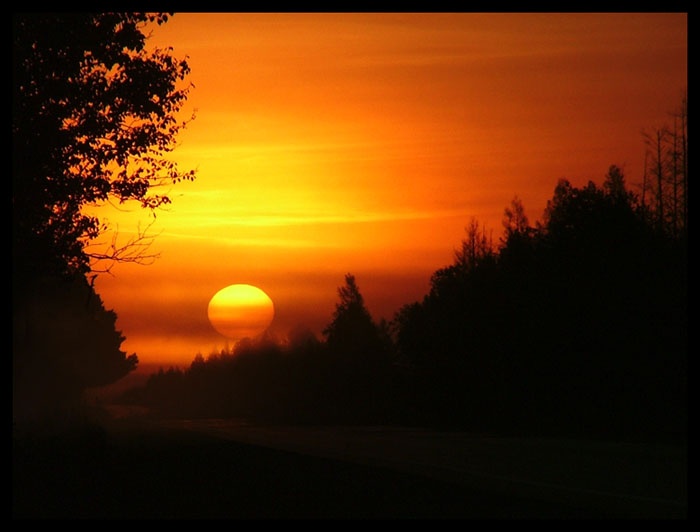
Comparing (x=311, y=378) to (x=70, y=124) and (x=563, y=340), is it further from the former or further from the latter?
(x=70, y=124)

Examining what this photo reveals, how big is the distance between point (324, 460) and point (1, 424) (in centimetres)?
654

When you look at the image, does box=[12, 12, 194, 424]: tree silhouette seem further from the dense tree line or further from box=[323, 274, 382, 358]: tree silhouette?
Answer: box=[323, 274, 382, 358]: tree silhouette

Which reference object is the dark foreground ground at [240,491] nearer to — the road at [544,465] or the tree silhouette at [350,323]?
the road at [544,465]

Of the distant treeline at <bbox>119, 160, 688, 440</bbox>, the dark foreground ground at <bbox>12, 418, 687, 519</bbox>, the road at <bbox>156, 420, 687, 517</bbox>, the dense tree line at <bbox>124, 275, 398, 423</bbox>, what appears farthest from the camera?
the dense tree line at <bbox>124, 275, 398, 423</bbox>

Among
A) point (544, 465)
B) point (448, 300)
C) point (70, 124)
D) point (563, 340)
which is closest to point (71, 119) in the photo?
point (70, 124)

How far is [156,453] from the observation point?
26250mm

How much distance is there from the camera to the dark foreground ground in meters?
13.6

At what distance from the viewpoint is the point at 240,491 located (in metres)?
16.5

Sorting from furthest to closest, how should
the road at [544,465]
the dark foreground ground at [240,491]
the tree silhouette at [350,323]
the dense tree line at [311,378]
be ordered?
the tree silhouette at [350,323]
the dense tree line at [311,378]
the road at [544,465]
the dark foreground ground at [240,491]

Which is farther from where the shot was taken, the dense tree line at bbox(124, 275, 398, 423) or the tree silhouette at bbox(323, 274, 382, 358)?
the tree silhouette at bbox(323, 274, 382, 358)

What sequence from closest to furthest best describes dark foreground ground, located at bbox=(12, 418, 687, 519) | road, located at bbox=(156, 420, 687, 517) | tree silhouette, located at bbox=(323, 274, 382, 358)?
dark foreground ground, located at bbox=(12, 418, 687, 519) → road, located at bbox=(156, 420, 687, 517) → tree silhouette, located at bbox=(323, 274, 382, 358)

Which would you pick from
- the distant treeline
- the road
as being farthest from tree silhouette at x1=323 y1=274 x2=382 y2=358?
the road

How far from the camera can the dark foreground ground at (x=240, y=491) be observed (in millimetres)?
13641

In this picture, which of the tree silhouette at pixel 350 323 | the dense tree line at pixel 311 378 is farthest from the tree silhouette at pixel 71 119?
the tree silhouette at pixel 350 323
